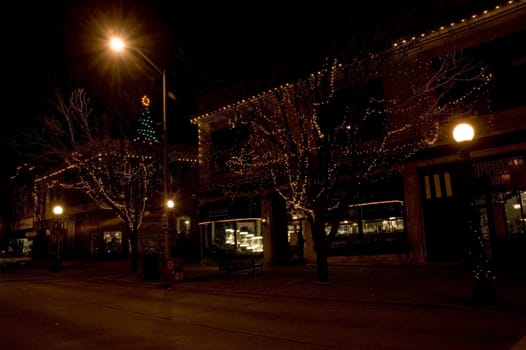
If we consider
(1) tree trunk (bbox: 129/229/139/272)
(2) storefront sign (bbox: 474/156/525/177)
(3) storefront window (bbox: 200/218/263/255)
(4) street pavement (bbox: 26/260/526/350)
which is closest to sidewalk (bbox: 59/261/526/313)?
(4) street pavement (bbox: 26/260/526/350)

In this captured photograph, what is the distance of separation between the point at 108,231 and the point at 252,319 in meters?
31.0

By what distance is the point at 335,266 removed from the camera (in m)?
20.8

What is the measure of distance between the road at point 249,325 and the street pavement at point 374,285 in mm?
453

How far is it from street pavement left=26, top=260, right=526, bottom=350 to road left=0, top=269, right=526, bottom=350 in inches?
17.8

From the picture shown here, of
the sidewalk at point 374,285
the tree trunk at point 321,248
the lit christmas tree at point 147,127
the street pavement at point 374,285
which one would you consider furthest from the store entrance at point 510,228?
the lit christmas tree at point 147,127

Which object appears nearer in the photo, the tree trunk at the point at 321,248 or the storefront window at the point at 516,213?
the tree trunk at the point at 321,248

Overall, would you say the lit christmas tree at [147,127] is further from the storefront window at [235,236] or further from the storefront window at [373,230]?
the storefront window at [373,230]

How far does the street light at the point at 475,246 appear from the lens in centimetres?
1014

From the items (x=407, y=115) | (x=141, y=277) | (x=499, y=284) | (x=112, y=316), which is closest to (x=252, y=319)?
(x=112, y=316)

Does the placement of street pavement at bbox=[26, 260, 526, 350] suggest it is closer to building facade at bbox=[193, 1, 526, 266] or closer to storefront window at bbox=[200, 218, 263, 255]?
building facade at bbox=[193, 1, 526, 266]

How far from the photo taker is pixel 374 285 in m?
13.9

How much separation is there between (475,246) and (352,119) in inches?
247

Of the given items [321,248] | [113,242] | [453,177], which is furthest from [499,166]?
[113,242]

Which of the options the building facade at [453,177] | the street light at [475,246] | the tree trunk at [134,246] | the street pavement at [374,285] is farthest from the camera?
the tree trunk at [134,246]
